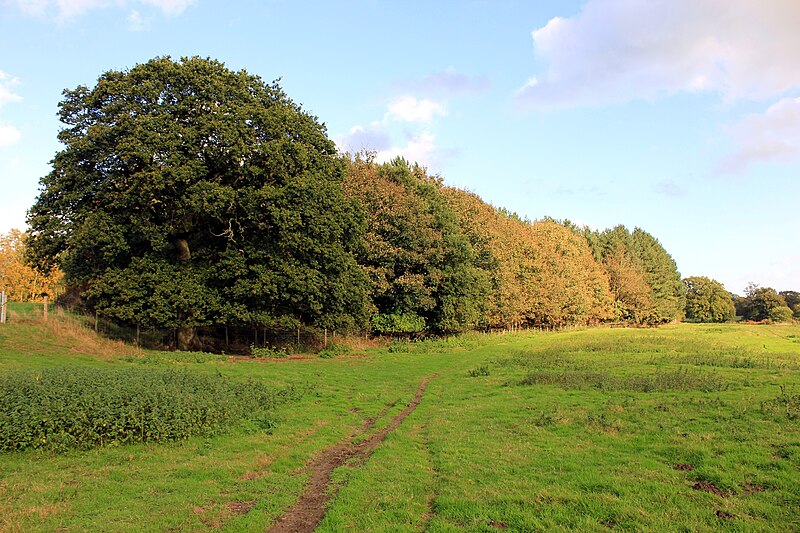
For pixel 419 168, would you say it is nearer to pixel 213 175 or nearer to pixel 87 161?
pixel 213 175

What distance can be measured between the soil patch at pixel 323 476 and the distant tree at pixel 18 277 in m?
53.9

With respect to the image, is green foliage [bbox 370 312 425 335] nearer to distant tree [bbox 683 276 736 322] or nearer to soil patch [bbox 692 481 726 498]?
soil patch [bbox 692 481 726 498]

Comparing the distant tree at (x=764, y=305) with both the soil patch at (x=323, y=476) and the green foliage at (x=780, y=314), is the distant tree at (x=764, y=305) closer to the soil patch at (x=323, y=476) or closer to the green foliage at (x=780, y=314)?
the green foliage at (x=780, y=314)

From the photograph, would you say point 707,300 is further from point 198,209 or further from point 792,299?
point 198,209

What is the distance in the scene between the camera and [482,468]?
11.2 metres

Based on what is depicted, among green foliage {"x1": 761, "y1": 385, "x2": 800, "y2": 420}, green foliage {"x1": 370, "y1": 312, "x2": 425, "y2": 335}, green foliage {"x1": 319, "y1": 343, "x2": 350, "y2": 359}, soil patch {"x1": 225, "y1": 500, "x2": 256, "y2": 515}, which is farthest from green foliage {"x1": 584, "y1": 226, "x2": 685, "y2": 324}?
soil patch {"x1": 225, "y1": 500, "x2": 256, "y2": 515}

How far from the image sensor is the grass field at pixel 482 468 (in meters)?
8.39

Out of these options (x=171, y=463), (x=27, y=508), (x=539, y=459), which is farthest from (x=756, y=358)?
(x=27, y=508)

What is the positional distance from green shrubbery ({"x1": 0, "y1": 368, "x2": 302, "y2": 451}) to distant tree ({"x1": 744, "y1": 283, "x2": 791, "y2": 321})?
142141 mm

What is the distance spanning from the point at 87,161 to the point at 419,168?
120ft

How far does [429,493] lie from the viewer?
32.2 ft

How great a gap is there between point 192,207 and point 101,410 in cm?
2307

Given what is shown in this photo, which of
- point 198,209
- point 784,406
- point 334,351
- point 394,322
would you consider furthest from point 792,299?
point 198,209

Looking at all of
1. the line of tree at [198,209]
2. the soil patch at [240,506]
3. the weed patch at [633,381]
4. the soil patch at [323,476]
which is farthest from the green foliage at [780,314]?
the soil patch at [240,506]
